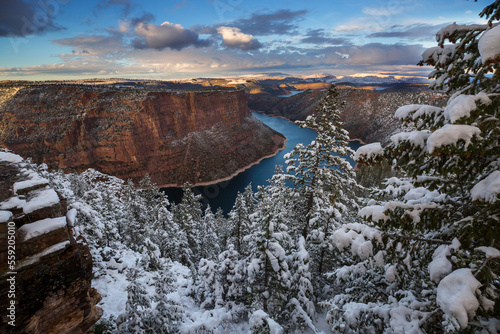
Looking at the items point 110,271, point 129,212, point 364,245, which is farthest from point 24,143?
point 364,245

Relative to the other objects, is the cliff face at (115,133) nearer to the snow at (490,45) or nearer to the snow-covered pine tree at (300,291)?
the snow-covered pine tree at (300,291)

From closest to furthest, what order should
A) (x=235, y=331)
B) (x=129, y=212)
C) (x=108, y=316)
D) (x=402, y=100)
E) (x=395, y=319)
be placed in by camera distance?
(x=395, y=319) < (x=235, y=331) < (x=108, y=316) < (x=129, y=212) < (x=402, y=100)

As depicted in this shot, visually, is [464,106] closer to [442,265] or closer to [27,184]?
[442,265]

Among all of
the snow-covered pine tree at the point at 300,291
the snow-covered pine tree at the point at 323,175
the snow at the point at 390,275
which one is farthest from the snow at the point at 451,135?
the snow-covered pine tree at the point at 323,175

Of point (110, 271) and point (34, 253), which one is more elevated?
point (34, 253)

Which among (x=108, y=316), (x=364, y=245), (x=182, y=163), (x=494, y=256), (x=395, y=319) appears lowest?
(x=182, y=163)

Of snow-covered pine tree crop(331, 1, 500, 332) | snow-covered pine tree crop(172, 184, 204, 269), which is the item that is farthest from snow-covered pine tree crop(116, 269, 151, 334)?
snow-covered pine tree crop(172, 184, 204, 269)

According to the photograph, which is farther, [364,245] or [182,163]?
[182,163]

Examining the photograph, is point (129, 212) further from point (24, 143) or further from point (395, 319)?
point (24, 143)
